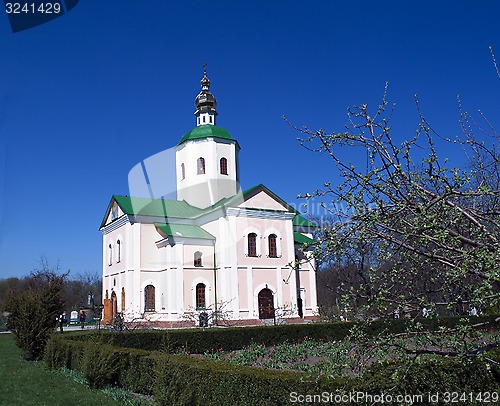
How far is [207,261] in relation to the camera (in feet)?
100

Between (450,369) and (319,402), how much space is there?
1766mm

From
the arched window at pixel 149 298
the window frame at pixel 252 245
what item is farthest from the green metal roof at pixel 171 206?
the arched window at pixel 149 298

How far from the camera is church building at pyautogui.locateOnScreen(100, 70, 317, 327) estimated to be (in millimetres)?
29250

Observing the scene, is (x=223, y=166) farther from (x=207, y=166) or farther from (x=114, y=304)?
(x=114, y=304)

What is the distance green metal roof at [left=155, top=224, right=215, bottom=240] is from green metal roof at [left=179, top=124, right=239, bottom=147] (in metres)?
7.20

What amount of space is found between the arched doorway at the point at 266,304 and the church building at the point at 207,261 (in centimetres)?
6

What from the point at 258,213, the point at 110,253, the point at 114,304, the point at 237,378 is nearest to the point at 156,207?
the point at 110,253

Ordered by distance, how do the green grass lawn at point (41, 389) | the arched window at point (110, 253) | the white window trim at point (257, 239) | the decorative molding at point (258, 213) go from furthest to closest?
the arched window at point (110, 253) < the decorative molding at point (258, 213) < the white window trim at point (257, 239) < the green grass lawn at point (41, 389)

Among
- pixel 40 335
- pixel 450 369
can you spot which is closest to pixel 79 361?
pixel 40 335

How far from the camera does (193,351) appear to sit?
17.9 m

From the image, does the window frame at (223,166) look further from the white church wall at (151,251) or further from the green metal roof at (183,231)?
the white church wall at (151,251)

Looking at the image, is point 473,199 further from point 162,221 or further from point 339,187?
point 162,221

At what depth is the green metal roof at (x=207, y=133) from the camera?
35375 millimetres

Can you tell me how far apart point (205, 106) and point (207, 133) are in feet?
9.45
